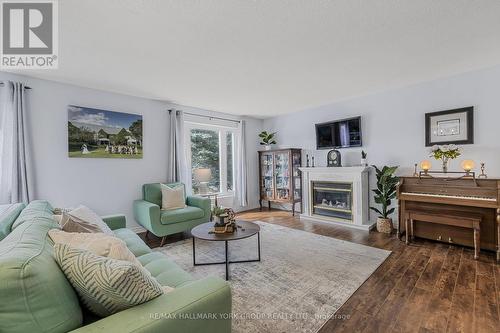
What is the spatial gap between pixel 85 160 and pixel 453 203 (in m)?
5.08

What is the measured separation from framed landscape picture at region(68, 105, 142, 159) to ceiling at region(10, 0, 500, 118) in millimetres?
427

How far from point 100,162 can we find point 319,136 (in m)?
3.99

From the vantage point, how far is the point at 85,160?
11.4ft

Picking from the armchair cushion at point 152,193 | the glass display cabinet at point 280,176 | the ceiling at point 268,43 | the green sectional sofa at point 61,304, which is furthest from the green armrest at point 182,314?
the glass display cabinet at point 280,176

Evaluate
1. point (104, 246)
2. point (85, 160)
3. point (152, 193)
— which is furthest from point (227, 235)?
point (85, 160)

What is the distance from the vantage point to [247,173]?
576 cm

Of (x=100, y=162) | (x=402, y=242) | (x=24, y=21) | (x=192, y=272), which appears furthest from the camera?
(x=100, y=162)

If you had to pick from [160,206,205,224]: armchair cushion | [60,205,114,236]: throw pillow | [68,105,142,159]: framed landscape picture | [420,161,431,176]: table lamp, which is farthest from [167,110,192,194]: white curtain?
[420,161,431,176]: table lamp

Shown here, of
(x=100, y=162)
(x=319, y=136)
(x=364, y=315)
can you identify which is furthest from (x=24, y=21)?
(x=319, y=136)

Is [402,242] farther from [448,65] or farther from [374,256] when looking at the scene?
[448,65]

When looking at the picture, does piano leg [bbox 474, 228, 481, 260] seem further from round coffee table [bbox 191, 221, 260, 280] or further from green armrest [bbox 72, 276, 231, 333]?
green armrest [bbox 72, 276, 231, 333]

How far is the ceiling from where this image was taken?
1.82 m

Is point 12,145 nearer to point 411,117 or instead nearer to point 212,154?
point 212,154

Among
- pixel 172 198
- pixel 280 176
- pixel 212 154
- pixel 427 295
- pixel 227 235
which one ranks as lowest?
pixel 427 295
